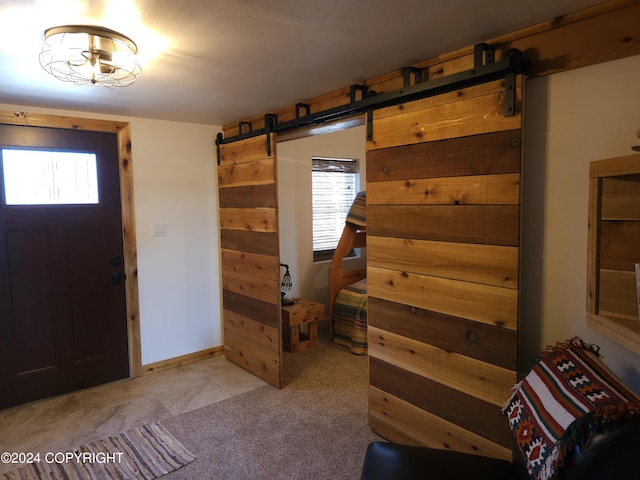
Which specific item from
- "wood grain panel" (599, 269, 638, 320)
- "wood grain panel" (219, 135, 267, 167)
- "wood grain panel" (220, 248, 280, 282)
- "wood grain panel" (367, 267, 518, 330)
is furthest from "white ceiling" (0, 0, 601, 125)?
"wood grain panel" (220, 248, 280, 282)

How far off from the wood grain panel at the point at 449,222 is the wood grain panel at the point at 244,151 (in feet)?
4.00

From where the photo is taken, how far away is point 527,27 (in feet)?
5.61

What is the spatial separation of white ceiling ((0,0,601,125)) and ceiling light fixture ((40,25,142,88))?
4 centimetres

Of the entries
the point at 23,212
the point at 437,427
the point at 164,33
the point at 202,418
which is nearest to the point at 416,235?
the point at 437,427

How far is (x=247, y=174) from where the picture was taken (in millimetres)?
3369

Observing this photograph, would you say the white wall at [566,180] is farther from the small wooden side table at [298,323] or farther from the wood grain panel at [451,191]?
the small wooden side table at [298,323]

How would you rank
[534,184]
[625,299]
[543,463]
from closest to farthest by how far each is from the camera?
1. [543,463]
2. [625,299]
3. [534,184]

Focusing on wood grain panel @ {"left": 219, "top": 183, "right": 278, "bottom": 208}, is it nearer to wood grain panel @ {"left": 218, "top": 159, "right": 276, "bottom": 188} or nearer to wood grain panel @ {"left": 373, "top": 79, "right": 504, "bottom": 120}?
wood grain panel @ {"left": 218, "top": 159, "right": 276, "bottom": 188}

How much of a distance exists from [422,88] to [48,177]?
279 centimetres

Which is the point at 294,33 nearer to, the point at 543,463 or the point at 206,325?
the point at 543,463

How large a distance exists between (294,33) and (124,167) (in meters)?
2.23

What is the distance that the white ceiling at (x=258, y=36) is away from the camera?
149 cm

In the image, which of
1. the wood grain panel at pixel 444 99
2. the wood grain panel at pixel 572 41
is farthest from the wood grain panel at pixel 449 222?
the wood grain panel at pixel 572 41

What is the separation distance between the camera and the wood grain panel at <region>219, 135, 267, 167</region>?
319cm
